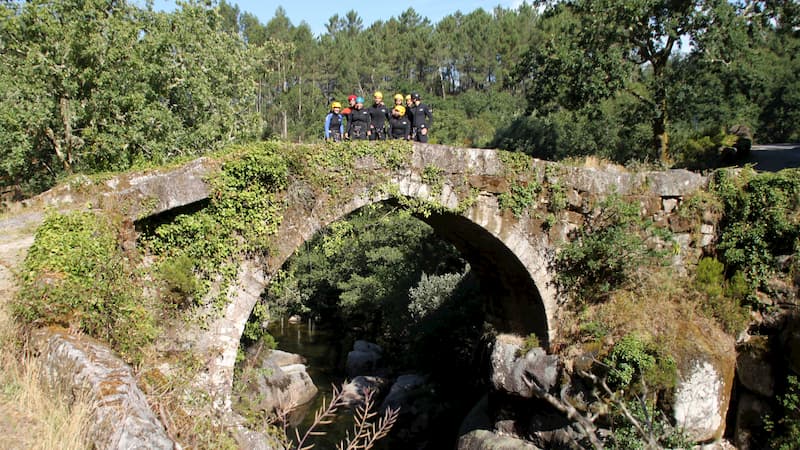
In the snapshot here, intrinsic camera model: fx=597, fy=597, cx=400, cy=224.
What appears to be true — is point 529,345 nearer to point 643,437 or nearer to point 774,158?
point 643,437

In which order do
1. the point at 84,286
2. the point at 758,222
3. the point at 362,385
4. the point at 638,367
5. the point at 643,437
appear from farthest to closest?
the point at 362,385, the point at 758,222, the point at 638,367, the point at 643,437, the point at 84,286

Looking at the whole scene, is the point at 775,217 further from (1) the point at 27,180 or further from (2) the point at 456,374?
(1) the point at 27,180

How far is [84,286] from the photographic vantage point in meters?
4.23

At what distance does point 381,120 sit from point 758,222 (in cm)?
561

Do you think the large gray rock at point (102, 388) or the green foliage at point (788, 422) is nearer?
the large gray rock at point (102, 388)

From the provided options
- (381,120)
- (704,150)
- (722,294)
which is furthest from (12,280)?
(704,150)

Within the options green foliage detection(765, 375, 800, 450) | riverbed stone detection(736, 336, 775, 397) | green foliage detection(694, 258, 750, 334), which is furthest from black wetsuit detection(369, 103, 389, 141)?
green foliage detection(765, 375, 800, 450)

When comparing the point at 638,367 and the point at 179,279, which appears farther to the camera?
the point at 638,367

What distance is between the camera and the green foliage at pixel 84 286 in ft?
12.8

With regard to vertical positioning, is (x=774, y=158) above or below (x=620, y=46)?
below

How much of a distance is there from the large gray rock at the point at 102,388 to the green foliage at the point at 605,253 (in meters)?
6.31

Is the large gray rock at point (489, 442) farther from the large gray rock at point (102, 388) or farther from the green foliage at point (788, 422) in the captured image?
the large gray rock at point (102, 388)

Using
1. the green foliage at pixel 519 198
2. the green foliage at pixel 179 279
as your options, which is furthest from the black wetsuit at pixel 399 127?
the green foliage at pixel 179 279

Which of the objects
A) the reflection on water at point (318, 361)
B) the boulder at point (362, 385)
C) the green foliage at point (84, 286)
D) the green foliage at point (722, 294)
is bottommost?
the reflection on water at point (318, 361)
